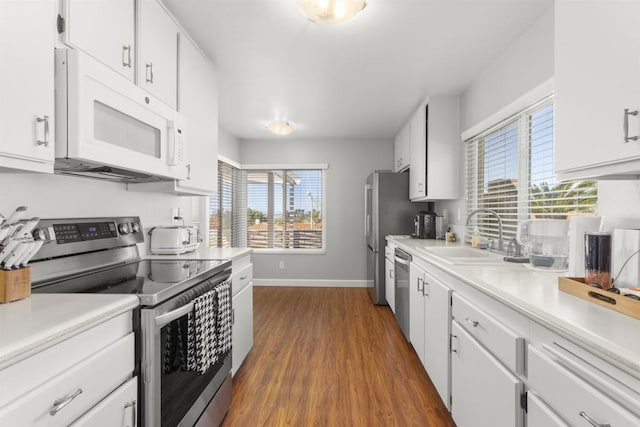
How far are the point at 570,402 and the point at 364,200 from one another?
4.18m

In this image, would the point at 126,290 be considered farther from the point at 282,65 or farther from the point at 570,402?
the point at 282,65

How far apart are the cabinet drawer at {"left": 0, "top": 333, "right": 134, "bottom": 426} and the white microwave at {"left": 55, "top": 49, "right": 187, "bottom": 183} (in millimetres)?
722

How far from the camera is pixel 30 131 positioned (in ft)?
3.37

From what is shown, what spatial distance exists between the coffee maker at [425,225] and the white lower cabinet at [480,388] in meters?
2.02

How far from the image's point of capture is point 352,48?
7.36 feet

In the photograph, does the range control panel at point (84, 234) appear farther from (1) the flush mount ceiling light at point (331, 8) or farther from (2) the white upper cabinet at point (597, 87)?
(2) the white upper cabinet at point (597, 87)

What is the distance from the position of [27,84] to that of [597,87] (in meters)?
1.89

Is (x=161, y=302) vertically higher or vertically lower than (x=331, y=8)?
lower

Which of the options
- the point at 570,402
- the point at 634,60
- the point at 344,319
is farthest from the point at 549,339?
the point at 344,319

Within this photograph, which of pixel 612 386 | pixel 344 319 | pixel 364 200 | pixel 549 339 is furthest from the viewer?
pixel 364 200

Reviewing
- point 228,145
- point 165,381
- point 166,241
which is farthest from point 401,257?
point 228,145

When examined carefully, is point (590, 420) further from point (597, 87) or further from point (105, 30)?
point (105, 30)

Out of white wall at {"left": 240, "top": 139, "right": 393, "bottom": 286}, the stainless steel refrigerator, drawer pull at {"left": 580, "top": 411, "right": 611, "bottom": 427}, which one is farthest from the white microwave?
white wall at {"left": 240, "top": 139, "right": 393, "bottom": 286}

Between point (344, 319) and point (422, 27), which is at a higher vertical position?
point (422, 27)
